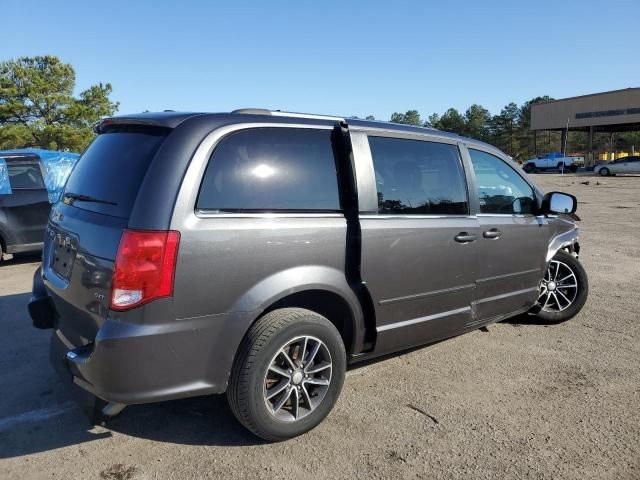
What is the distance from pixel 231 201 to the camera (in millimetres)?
2715

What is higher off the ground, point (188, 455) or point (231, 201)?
point (231, 201)

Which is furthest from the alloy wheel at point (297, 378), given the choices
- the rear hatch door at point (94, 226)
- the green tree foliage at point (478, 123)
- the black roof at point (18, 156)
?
the green tree foliage at point (478, 123)

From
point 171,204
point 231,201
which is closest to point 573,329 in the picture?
point 231,201

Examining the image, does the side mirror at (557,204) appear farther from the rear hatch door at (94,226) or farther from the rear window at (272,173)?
the rear hatch door at (94,226)

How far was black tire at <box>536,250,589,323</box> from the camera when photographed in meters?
5.03

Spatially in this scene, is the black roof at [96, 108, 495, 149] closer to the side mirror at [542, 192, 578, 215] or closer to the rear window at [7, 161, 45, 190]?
the side mirror at [542, 192, 578, 215]

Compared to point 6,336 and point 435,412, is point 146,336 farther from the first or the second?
point 6,336

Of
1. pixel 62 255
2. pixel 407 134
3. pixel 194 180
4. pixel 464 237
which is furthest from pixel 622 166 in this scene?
pixel 62 255

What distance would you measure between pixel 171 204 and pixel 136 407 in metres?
1.62

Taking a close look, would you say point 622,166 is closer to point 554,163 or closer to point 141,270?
point 554,163

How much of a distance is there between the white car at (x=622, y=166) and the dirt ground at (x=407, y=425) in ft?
127

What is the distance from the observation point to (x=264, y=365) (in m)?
2.76

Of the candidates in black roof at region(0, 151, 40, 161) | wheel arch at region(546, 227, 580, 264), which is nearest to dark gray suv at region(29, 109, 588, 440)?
wheel arch at region(546, 227, 580, 264)

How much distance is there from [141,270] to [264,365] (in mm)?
832
